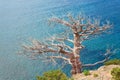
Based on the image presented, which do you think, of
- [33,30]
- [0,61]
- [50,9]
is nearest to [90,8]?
[50,9]

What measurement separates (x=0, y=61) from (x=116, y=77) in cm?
2827

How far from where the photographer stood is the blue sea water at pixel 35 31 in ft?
140

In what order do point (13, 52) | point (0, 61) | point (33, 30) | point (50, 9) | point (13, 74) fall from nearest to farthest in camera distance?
point (13, 74)
point (0, 61)
point (13, 52)
point (33, 30)
point (50, 9)

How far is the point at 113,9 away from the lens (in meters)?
76.2

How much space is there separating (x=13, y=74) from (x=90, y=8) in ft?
160

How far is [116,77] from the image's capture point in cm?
2234

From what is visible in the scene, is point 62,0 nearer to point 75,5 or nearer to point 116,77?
point 75,5

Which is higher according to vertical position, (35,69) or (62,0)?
(62,0)

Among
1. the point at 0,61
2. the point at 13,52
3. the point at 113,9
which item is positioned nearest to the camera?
the point at 0,61

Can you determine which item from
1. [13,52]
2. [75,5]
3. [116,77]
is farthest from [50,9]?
[116,77]

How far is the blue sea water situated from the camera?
140 ft

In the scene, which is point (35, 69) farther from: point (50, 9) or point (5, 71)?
point (50, 9)

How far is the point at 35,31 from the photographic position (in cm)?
6631

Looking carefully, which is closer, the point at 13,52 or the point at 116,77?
the point at 116,77
